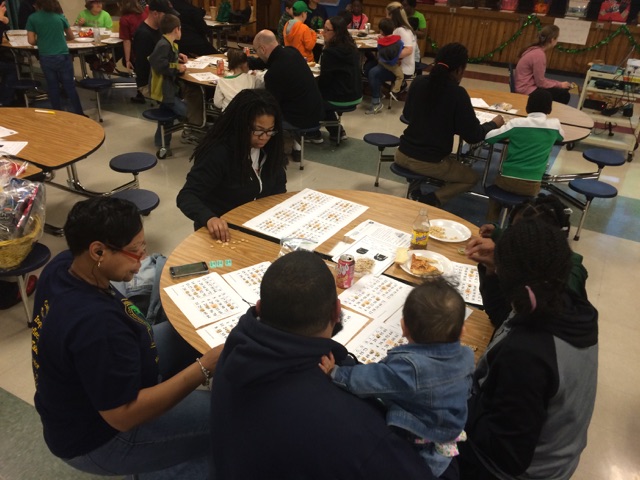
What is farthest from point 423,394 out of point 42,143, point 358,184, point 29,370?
point 358,184

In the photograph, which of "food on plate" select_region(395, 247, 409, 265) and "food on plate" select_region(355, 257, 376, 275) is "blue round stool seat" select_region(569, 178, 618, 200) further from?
"food on plate" select_region(355, 257, 376, 275)

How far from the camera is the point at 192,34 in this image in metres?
6.87

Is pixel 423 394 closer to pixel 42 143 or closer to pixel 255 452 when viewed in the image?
pixel 255 452

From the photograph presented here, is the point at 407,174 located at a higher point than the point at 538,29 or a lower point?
lower

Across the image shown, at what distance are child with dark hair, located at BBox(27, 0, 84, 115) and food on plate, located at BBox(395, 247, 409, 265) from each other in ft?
18.0

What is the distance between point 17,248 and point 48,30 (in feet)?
13.8

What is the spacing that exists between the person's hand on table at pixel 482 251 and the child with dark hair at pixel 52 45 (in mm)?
5769

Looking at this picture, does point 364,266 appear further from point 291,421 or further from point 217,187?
point 291,421

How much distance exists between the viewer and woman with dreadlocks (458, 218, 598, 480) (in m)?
1.54

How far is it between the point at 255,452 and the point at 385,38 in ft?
23.6

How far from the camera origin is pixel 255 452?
120 centimetres

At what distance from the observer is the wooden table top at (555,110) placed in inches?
191

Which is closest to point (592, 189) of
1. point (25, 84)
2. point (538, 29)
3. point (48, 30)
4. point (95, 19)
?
point (48, 30)

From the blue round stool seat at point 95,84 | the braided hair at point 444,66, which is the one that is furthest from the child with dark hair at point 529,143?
the blue round stool seat at point 95,84
